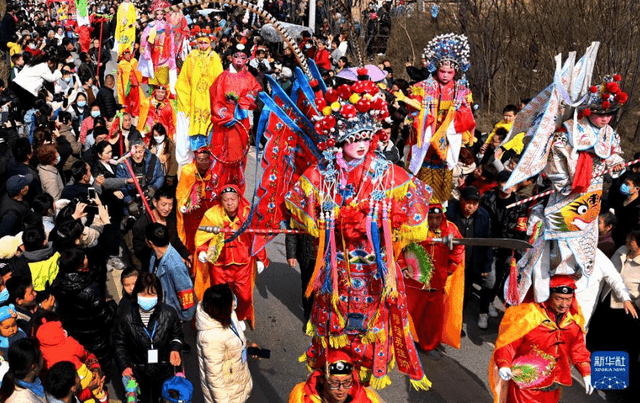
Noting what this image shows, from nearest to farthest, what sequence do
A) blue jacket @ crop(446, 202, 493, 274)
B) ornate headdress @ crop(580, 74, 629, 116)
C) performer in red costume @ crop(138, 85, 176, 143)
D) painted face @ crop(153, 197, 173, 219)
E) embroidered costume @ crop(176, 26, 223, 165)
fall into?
ornate headdress @ crop(580, 74, 629, 116), painted face @ crop(153, 197, 173, 219), blue jacket @ crop(446, 202, 493, 274), embroidered costume @ crop(176, 26, 223, 165), performer in red costume @ crop(138, 85, 176, 143)

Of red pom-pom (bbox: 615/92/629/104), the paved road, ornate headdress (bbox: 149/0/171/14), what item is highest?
ornate headdress (bbox: 149/0/171/14)

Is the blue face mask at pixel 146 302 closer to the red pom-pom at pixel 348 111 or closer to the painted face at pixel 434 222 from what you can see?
the red pom-pom at pixel 348 111

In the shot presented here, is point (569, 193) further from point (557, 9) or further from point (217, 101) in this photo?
point (557, 9)

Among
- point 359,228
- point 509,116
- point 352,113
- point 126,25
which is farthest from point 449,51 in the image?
point 126,25

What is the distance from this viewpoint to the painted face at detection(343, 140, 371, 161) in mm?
4449

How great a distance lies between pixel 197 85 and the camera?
9117 mm

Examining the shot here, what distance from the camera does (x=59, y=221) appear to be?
598 cm

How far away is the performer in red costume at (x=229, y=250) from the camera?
593cm

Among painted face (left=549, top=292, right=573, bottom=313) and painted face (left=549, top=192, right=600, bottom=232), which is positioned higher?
painted face (left=549, top=192, right=600, bottom=232)

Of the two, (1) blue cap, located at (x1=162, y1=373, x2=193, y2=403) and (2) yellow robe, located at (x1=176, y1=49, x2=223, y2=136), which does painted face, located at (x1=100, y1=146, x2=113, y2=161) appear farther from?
(1) blue cap, located at (x1=162, y1=373, x2=193, y2=403)

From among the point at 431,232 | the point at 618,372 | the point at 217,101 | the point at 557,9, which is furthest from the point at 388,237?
the point at 557,9

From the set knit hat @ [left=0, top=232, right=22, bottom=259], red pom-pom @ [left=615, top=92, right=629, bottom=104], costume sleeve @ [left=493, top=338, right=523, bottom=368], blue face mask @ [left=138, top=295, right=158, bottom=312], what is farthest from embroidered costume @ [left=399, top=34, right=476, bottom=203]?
knit hat @ [left=0, top=232, right=22, bottom=259]

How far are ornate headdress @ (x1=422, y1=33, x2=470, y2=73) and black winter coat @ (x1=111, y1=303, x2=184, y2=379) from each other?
3.82 meters

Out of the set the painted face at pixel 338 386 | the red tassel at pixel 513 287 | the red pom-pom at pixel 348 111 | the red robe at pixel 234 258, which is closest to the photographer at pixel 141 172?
the red robe at pixel 234 258
